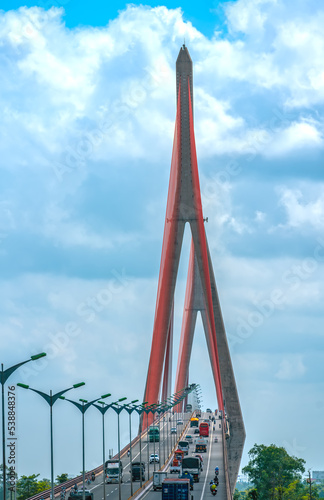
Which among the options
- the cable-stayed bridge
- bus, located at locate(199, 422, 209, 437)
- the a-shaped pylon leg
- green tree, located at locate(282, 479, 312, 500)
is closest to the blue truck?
the cable-stayed bridge

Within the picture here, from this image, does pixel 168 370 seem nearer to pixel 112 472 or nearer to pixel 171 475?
pixel 112 472

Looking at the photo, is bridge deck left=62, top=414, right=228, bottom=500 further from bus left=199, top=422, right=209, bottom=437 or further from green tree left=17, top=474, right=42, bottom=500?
green tree left=17, top=474, right=42, bottom=500

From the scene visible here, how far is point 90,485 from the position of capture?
5938 cm

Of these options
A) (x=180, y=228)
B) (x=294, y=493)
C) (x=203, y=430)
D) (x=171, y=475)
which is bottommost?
(x=294, y=493)

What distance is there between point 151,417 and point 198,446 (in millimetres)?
18023

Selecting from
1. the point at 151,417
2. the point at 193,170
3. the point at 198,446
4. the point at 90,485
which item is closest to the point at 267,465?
the point at 151,417

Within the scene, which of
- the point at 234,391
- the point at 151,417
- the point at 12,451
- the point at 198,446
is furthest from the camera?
the point at 151,417

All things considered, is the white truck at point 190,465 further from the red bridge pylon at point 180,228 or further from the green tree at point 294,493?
the green tree at point 294,493

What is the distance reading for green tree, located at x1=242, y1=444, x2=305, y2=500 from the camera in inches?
4562

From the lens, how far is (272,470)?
119 meters

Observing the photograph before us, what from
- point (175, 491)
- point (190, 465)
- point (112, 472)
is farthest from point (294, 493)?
point (175, 491)

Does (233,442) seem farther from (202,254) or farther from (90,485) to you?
(90,485)

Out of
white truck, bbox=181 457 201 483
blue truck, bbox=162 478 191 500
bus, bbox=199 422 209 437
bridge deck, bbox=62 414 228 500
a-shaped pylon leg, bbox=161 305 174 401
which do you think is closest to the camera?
blue truck, bbox=162 478 191 500

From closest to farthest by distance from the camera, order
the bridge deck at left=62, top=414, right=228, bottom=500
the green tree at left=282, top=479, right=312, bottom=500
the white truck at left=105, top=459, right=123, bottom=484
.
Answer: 1. the bridge deck at left=62, top=414, right=228, bottom=500
2. the white truck at left=105, top=459, right=123, bottom=484
3. the green tree at left=282, top=479, right=312, bottom=500
